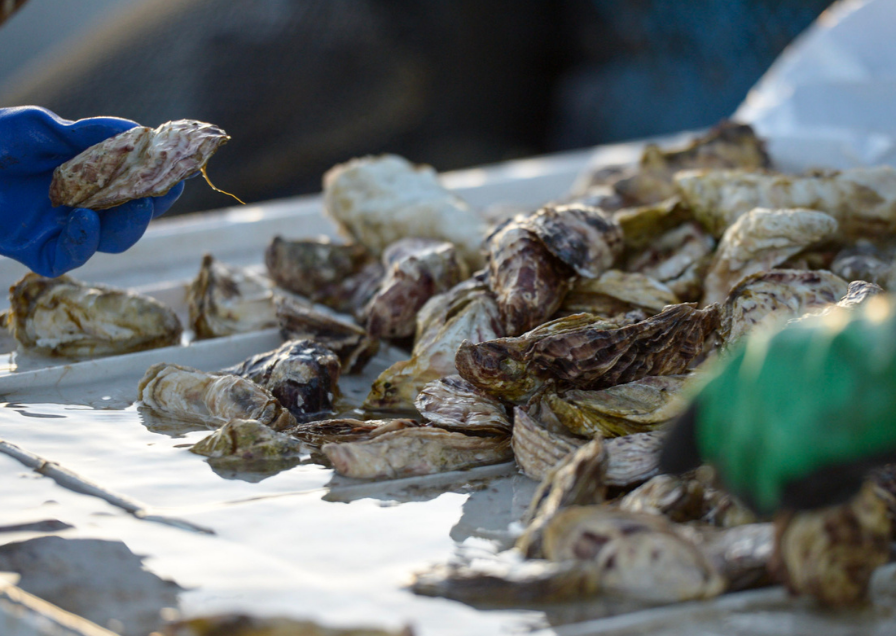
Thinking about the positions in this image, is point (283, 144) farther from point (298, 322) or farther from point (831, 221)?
point (831, 221)

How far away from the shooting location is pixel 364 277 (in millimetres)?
1478

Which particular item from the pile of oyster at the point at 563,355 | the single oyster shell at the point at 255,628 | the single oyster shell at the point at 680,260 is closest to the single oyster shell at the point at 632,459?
the pile of oyster at the point at 563,355

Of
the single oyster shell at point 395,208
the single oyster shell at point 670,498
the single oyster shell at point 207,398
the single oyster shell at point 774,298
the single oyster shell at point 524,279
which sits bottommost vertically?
the single oyster shell at point 670,498

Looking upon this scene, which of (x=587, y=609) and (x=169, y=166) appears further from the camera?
(x=169, y=166)

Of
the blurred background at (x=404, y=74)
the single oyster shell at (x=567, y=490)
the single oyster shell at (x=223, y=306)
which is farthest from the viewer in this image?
the blurred background at (x=404, y=74)

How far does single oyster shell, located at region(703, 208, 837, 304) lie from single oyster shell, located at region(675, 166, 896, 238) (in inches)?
5.2

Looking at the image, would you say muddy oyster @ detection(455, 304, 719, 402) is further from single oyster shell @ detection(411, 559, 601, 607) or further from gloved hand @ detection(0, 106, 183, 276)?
gloved hand @ detection(0, 106, 183, 276)

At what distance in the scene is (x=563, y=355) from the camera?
87cm

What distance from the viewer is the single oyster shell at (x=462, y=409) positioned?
894mm

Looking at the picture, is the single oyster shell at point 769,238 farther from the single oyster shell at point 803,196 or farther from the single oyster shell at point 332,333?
the single oyster shell at point 332,333

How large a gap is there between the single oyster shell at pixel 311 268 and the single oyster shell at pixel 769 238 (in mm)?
691

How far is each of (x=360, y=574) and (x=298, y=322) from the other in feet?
2.02

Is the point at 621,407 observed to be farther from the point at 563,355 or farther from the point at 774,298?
the point at 774,298

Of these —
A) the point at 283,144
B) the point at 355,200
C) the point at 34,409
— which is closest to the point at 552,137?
the point at 283,144
